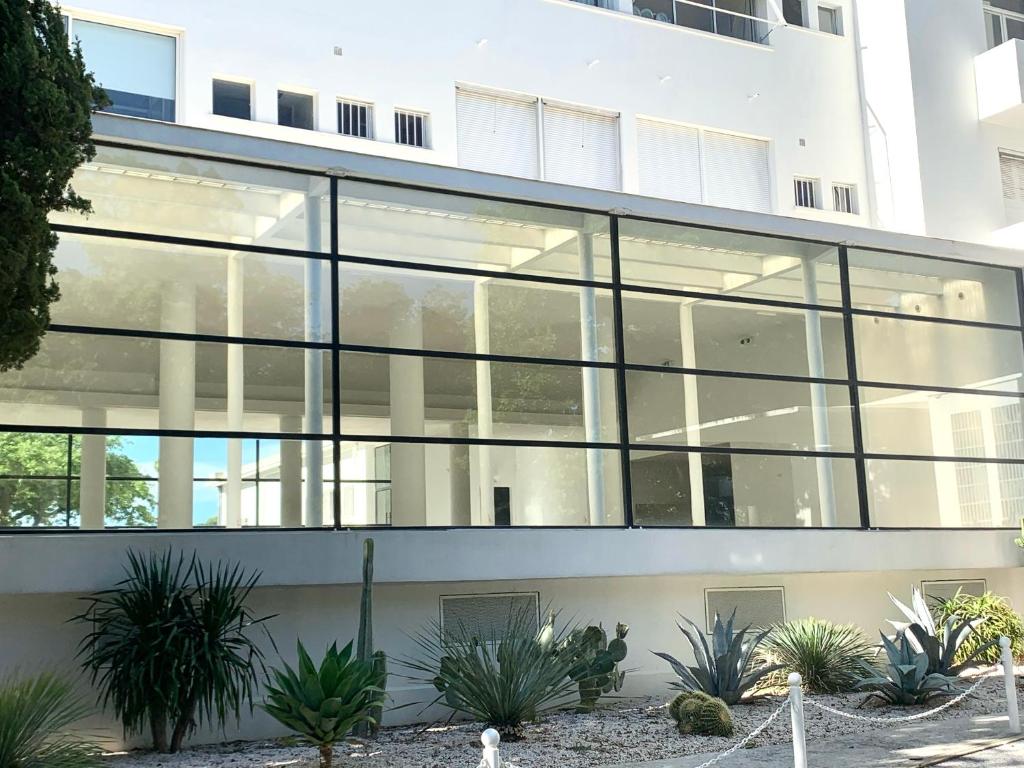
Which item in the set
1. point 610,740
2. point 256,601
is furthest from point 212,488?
point 610,740

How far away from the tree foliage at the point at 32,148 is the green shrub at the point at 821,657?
27.6 ft

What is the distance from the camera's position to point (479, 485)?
512 inches

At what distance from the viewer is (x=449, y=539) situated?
482 inches

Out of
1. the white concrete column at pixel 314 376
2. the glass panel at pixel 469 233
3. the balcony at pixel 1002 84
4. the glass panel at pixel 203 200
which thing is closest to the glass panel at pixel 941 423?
the glass panel at pixel 469 233

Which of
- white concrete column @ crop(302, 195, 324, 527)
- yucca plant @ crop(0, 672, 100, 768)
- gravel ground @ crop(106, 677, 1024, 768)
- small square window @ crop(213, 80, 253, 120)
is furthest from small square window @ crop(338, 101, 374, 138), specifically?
yucca plant @ crop(0, 672, 100, 768)

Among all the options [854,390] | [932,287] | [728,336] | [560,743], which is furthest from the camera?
[932,287]

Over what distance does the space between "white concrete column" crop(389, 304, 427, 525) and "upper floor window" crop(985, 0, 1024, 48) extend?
50.9 feet

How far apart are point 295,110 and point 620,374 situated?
6.90 meters

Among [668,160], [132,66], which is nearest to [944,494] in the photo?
[668,160]

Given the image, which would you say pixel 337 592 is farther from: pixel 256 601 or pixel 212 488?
pixel 212 488

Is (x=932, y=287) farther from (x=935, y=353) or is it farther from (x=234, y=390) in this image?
(x=234, y=390)

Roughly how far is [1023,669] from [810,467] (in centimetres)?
349

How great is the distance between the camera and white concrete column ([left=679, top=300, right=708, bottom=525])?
14109 millimetres

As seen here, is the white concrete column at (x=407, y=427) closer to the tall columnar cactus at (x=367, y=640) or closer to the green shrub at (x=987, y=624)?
the tall columnar cactus at (x=367, y=640)
